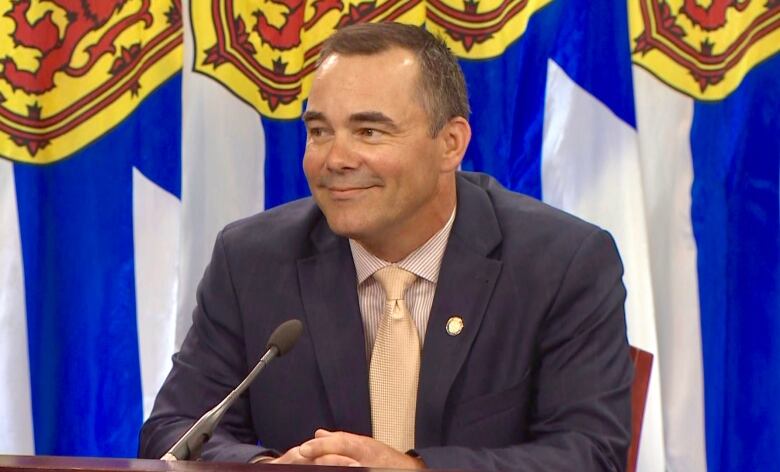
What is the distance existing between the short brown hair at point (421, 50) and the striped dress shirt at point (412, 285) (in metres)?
0.24

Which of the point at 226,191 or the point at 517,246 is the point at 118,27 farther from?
the point at 517,246

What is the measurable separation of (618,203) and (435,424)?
3.30ft

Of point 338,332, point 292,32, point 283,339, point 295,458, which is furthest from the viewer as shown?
point 292,32

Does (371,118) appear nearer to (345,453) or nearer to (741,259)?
(345,453)

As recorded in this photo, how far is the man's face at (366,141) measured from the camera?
82.4 inches

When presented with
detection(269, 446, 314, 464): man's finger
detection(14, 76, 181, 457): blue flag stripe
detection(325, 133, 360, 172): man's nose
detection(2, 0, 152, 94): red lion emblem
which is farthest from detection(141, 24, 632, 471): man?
detection(2, 0, 152, 94): red lion emblem

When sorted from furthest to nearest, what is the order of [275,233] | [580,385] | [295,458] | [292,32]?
[292,32] → [275,233] → [580,385] → [295,458]

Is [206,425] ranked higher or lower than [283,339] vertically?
lower

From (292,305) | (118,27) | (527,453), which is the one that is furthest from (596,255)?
(118,27)

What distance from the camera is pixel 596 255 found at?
7.15 ft

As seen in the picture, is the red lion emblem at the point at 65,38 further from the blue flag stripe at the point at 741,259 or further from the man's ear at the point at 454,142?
the blue flag stripe at the point at 741,259

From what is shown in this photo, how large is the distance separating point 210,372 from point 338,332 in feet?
0.86

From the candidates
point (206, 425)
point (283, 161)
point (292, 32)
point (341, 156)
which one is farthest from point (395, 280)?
point (292, 32)

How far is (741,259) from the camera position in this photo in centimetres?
284
